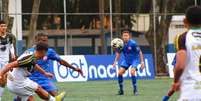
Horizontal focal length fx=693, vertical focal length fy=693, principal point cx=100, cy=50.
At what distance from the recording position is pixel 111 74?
97.7 feet

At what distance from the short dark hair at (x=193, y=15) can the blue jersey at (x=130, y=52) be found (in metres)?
13.0

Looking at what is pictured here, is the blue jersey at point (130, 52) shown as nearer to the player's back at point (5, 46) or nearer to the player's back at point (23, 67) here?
the player's back at point (5, 46)

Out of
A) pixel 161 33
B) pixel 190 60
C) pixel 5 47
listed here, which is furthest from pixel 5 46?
pixel 161 33

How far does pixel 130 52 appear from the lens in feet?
68.8

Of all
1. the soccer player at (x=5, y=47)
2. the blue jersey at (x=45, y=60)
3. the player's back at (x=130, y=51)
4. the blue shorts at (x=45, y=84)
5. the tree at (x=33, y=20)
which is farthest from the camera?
the tree at (x=33, y=20)

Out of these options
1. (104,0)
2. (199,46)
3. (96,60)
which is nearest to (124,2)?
(104,0)

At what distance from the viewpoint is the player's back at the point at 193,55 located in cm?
773

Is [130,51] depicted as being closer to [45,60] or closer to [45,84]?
[45,60]

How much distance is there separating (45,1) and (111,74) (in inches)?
318

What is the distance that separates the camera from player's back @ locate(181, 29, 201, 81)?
25.4 feet

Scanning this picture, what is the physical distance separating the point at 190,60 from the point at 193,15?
1.66 feet

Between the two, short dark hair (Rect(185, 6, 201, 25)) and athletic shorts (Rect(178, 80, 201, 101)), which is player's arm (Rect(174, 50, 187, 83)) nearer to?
athletic shorts (Rect(178, 80, 201, 101))

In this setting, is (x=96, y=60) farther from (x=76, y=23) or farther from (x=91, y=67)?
(x=76, y=23)

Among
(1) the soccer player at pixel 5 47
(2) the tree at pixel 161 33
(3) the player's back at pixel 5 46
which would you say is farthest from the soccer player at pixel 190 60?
(2) the tree at pixel 161 33
